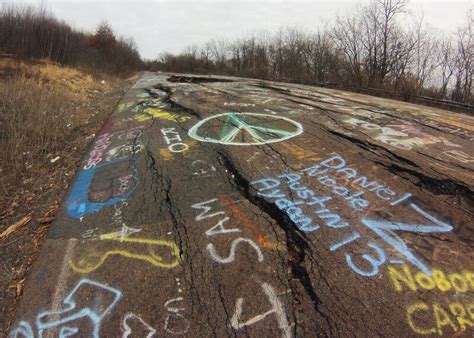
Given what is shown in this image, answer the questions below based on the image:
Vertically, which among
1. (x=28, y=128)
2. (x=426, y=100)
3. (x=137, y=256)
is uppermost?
(x=426, y=100)

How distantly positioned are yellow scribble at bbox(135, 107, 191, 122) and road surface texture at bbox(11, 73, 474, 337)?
216 centimetres

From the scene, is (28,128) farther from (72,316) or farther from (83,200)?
(72,316)

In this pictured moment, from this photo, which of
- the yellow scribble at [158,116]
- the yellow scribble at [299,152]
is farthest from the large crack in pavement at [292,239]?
the yellow scribble at [158,116]

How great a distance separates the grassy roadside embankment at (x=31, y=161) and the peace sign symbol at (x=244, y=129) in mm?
2534

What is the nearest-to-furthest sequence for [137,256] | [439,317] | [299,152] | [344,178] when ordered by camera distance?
[439,317] < [137,256] < [344,178] < [299,152]

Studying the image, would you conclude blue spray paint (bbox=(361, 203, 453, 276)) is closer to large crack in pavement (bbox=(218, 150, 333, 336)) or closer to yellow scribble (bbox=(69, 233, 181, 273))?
large crack in pavement (bbox=(218, 150, 333, 336))

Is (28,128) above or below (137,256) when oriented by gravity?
above

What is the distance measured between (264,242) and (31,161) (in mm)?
5592

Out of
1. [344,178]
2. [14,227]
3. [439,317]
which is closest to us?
[439,317]

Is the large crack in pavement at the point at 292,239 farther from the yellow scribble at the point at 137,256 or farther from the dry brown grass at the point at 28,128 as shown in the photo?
the dry brown grass at the point at 28,128

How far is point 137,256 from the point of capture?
395 centimetres

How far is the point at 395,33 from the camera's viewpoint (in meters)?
26.8

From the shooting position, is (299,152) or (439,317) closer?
(439,317)

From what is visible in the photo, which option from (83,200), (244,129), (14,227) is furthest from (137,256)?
(244,129)
